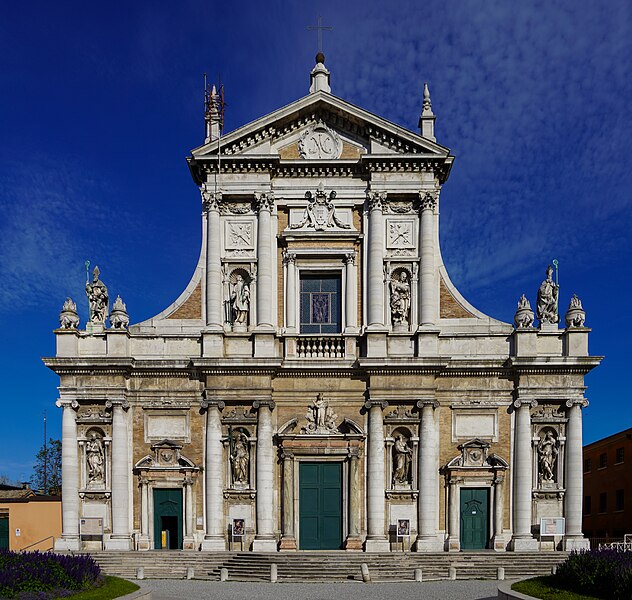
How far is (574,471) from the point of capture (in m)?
24.7

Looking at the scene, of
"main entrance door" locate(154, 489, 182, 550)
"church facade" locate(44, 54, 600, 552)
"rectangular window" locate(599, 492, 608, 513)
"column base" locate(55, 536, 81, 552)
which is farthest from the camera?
"rectangular window" locate(599, 492, 608, 513)

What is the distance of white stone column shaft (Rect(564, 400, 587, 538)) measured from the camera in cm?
2447

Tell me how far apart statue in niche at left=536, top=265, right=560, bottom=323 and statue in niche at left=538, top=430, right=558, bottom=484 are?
14.7 ft

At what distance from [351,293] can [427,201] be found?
183 inches

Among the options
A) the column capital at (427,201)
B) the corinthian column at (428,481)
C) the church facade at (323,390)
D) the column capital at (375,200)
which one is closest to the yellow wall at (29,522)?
the church facade at (323,390)

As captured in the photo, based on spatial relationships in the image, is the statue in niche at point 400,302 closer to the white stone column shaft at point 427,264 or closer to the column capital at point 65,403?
the white stone column shaft at point 427,264

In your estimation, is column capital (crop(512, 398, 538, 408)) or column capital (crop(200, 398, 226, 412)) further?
column capital (crop(200, 398, 226, 412))

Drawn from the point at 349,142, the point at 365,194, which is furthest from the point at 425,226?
the point at 349,142

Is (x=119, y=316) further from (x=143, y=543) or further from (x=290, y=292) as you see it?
(x=143, y=543)

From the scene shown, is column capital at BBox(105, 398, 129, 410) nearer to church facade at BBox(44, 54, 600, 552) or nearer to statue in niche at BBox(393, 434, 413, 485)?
church facade at BBox(44, 54, 600, 552)

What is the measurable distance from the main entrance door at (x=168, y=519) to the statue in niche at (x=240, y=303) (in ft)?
22.2

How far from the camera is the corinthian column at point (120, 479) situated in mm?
24531

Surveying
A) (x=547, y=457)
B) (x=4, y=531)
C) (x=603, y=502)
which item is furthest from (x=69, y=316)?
(x=603, y=502)

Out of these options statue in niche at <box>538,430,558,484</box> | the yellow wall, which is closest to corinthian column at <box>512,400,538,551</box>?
statue in niche at <box>538,430,558,484</box>
